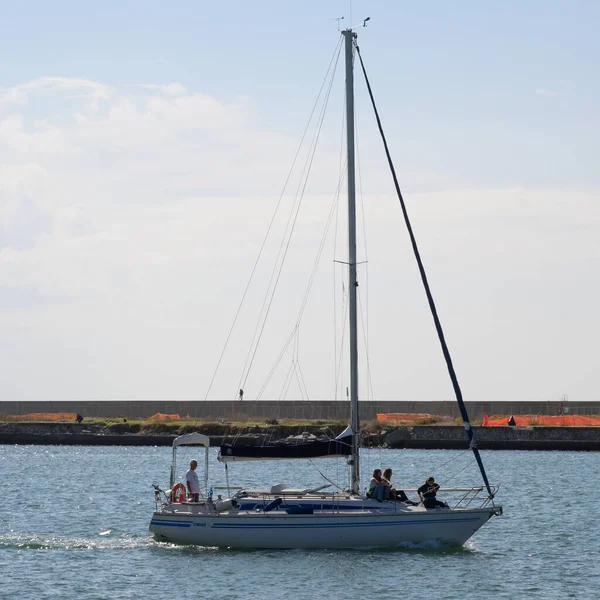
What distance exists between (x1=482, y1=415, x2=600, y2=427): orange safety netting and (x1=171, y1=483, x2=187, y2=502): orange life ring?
183 ft

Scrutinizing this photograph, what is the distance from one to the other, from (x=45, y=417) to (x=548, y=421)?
4499 cm

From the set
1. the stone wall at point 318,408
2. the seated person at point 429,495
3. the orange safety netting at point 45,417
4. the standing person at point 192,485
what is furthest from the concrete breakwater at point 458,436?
the seated person at point 429,495

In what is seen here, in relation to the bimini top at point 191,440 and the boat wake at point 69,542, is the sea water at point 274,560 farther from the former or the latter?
the bimini top at point 191,440

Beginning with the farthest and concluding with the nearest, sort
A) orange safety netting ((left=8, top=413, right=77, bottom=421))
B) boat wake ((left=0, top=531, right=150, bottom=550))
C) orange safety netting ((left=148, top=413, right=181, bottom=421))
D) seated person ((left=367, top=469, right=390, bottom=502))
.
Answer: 1. orange safety netting ((left=8, top=413, right=77, bottom=421))
2. orange safety netting ((left=148, top=413, right=181, bottom=421))
3. boat wake ((left=0, top=531, right=150, bottom=550))
4. seated person ((left=367, top=469, right=390, bottom=502))

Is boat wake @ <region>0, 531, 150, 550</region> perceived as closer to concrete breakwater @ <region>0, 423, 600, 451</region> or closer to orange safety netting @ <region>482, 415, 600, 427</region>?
concrete breakwater @ <region>0, 423, 600, 451</region>

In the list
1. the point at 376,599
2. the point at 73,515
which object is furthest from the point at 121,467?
the point at 376,599

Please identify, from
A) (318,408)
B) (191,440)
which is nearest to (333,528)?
(191,440)

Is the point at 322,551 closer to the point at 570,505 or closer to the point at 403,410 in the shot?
the point at 570,505

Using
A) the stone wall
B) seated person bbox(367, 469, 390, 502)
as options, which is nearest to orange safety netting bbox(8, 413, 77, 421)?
the stone wall

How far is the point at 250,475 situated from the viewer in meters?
68.4

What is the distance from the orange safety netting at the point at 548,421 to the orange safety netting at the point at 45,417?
37335mm

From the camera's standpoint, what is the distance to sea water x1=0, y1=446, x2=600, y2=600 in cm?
3047

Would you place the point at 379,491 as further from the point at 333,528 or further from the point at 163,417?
the point at 163,417

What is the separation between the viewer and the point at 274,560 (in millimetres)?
33406
